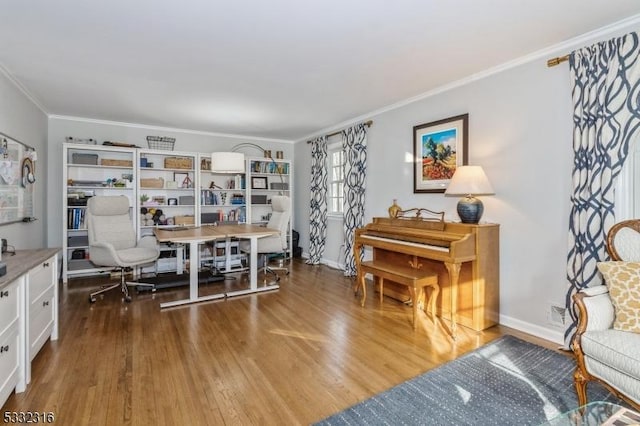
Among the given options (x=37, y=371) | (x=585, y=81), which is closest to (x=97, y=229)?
(x=37, y=371)

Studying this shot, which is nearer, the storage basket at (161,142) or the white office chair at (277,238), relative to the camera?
the white office chair at (277,238)

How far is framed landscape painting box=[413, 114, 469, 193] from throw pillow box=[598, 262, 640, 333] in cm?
165

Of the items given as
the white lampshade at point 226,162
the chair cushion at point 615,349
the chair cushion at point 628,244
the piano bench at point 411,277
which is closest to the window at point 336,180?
the white lampshade at point 226,162

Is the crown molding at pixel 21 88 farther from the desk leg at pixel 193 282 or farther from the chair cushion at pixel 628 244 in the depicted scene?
the chair cushion at pixel 628 244

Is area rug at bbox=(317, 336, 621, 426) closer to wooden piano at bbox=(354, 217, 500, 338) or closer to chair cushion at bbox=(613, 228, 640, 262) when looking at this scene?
wooden piano at bbox=(354, 217, 500, 338)

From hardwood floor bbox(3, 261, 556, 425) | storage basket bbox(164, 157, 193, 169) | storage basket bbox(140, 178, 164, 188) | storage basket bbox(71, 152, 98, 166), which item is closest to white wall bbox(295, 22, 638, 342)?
hardwood floor bbox(3, 261, 556, 425)

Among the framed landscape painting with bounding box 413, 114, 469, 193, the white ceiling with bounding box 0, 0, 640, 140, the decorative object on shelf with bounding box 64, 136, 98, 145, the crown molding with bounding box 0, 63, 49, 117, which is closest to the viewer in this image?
the white ceiling with bounding box 0, 0, 640, 140

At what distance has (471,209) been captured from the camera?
2861mm

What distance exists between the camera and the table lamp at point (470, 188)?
2.82 m

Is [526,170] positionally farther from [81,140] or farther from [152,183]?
[81,140]

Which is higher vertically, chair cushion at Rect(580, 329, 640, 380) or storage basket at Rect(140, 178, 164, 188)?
storage basket at Rect(140, 178, 164, 188)

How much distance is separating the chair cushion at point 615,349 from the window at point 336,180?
3.78 meters

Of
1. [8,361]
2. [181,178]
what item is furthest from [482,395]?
[181,178]

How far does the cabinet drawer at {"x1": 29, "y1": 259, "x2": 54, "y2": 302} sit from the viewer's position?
2105 mm
